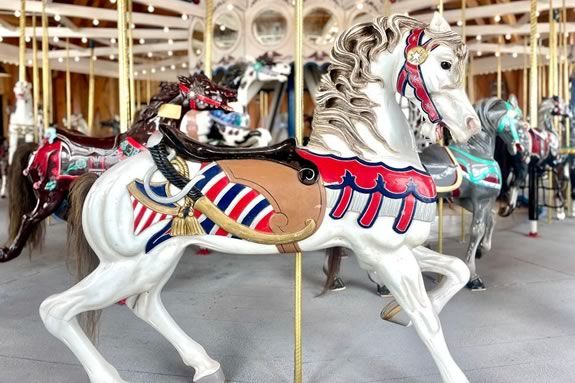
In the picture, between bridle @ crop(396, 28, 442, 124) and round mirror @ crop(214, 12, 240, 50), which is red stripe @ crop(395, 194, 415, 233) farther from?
round mirror @ crop(214, 12, 240, 50)

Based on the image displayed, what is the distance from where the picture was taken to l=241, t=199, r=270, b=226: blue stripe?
1.77 metres

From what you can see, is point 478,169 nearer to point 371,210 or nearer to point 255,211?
point 371,210

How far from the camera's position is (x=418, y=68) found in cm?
175

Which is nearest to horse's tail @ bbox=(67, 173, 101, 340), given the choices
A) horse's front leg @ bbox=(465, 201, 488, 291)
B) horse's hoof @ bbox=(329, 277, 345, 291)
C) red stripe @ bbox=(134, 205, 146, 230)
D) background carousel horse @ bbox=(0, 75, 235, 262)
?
red stripe @ bbox=(134, 205, 146, 230)

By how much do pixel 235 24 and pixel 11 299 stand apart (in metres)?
6.26

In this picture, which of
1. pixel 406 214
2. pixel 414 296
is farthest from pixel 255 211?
pixel 414 296

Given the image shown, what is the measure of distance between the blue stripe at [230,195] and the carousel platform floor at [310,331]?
0.83 meters

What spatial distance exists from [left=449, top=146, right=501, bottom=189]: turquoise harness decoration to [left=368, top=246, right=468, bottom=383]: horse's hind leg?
6.44 feet

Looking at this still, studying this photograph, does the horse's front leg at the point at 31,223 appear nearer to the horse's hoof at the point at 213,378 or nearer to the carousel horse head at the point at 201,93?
the carousel horse head at the point at 201,93

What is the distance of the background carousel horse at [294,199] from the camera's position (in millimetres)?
1760

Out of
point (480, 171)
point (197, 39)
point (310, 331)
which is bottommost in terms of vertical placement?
point (310, 331)

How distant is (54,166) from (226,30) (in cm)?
575

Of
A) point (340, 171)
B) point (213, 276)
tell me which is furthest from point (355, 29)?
point (213, 276)

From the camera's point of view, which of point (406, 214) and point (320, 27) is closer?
point (406, 214)
